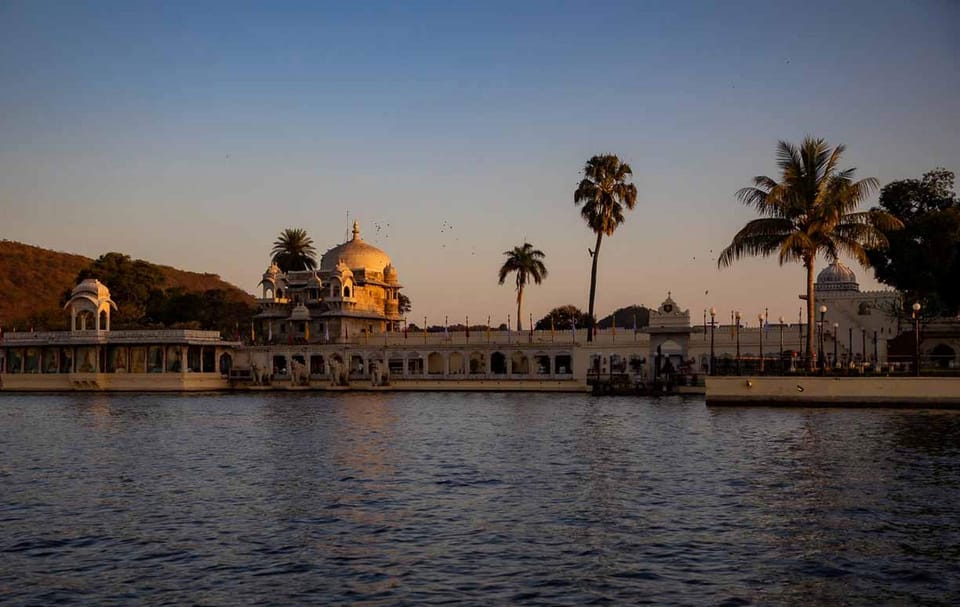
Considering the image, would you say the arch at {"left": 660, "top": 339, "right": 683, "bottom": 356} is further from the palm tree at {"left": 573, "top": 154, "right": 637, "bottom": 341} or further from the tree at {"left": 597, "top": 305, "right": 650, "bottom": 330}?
the tree at {"left": 597, "top": 305, "right": 650, "bottom": 330}

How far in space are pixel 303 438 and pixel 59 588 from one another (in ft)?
75.0

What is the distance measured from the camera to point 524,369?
8931cm

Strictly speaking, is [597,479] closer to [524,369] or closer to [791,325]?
[791,325]

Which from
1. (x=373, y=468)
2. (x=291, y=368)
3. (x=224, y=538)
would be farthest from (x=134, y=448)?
(x=291, y=368)

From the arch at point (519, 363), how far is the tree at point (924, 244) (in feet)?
112

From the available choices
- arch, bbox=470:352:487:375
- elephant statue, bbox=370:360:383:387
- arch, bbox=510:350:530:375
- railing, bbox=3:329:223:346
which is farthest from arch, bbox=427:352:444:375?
railing, bbox=3:329:223:346

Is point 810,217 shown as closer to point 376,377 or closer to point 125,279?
point 376,377

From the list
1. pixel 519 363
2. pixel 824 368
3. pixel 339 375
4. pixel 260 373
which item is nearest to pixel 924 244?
pixel 824 368

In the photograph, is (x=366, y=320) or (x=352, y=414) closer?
(x=352, y=414)

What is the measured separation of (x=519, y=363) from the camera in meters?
89.0

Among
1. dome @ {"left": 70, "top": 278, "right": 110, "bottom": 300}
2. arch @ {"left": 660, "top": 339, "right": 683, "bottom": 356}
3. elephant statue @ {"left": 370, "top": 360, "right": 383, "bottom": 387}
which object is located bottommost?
elephant statue @ {"left": 370, "top": 360, "right": 383, "bottom": 387}

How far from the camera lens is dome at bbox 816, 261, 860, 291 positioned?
74.2 meters

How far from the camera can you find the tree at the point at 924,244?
57.8 meters

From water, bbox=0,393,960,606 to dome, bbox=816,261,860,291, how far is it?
34.7 meters
